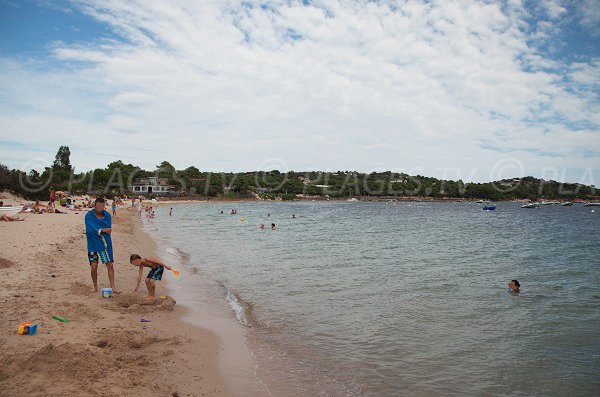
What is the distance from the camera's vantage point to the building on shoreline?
373ft

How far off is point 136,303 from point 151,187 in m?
113

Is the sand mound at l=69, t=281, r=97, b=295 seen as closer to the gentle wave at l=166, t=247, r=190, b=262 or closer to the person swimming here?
the gentle wave at l=166, t=247, r=190, b=262

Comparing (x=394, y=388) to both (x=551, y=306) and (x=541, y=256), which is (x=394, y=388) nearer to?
(x=551, y=306)

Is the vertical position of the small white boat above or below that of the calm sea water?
above

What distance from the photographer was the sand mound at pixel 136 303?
340 inches

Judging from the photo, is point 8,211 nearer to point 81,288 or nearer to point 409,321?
point 81,288

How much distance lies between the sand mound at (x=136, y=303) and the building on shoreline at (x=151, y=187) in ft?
364

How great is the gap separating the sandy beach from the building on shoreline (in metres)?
109

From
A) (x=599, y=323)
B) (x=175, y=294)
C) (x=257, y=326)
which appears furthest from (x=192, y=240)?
(x=599, y=323)

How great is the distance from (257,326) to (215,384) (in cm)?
357

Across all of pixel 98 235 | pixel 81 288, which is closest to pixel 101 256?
pixel 98 235

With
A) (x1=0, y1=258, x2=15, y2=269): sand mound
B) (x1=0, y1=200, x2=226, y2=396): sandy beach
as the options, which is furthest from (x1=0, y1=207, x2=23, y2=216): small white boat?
(x1=0, y1=258, x2=15, y2=269): sand mound

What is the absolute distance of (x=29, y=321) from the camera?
662 centimetres

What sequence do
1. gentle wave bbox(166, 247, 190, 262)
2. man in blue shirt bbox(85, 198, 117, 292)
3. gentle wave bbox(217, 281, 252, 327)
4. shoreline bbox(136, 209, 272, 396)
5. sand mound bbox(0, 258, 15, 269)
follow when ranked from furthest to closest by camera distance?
gentle wave bbox(166, 247, 190, 262)
sand mound bbox(0, 258, 15, 269)
gentle wave bbox(217, 281, 252, 327)
man in blue shirt bbox(85, 198, 117, 292)
shoreline bbox(136, 209, 272, 396)
